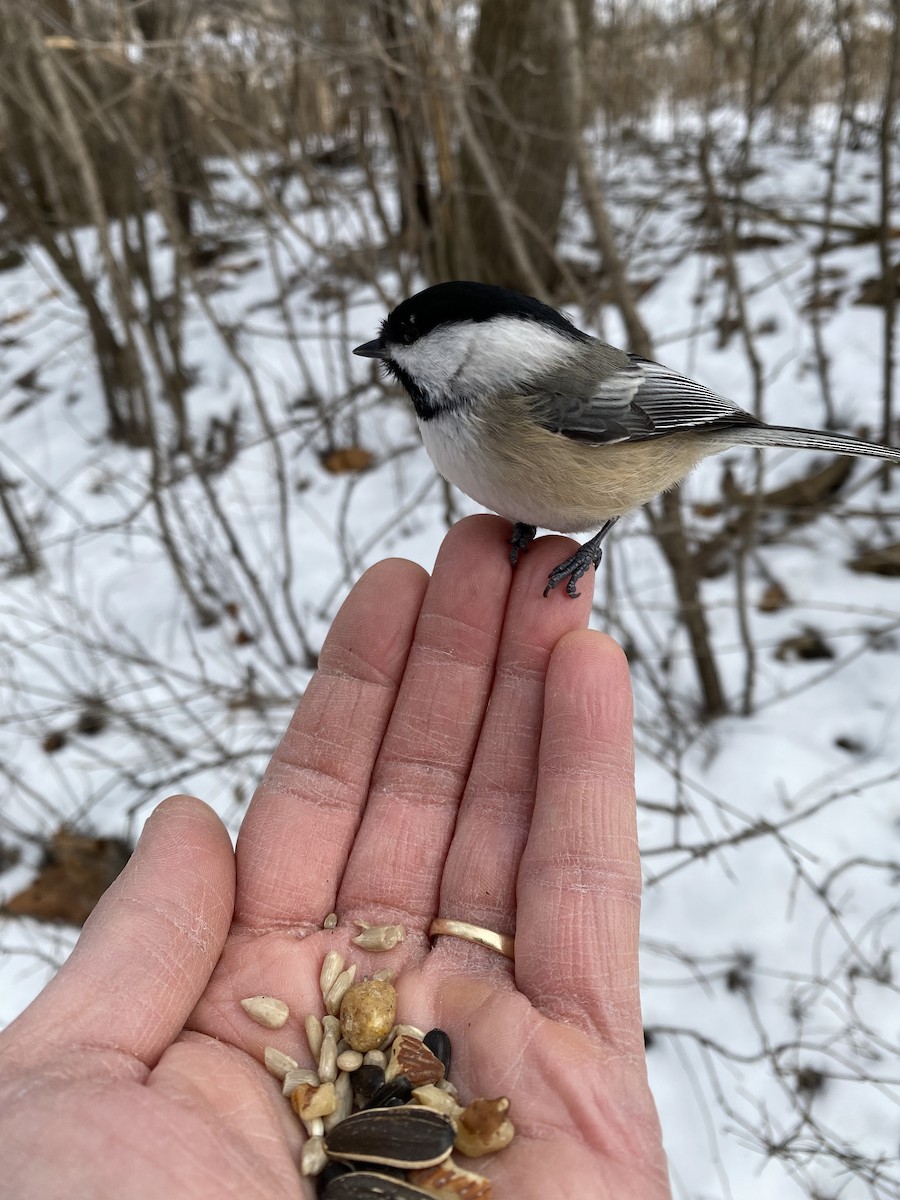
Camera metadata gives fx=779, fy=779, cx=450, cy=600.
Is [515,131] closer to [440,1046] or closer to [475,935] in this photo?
[475,935]

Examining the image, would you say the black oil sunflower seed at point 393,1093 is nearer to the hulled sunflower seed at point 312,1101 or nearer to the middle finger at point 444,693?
the hulled sunflower seed at point 312,1101

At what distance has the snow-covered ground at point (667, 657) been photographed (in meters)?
1.51

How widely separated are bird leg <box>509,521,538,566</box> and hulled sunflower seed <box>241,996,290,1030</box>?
29.3 inches

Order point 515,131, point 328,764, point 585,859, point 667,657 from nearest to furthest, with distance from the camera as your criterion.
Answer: point 585,859 < point 328,764 < point 667,657 < point 515,131

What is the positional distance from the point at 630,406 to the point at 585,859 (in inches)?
27.4

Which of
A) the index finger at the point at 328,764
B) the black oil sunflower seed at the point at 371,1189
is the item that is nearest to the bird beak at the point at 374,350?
the index finger at the point at 328,764

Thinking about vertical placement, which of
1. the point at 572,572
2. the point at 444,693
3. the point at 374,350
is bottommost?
the point at 444,693

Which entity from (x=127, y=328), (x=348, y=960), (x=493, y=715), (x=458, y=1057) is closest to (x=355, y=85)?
(x=127, y=328)

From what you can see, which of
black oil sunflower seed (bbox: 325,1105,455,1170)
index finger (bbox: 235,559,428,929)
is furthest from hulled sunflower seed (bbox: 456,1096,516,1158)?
index finger (bbox: 235,559,428,929)

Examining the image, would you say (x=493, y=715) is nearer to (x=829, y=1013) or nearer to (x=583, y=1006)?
(x=583, y=1006)

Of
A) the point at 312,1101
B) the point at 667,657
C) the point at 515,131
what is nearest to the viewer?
the point at 312,1101

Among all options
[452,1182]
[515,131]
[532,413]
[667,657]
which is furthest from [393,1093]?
[515,131]

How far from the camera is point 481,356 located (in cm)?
117

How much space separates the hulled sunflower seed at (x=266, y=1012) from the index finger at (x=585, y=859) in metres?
0.31
